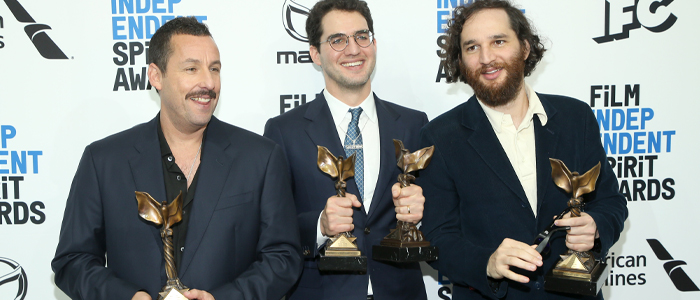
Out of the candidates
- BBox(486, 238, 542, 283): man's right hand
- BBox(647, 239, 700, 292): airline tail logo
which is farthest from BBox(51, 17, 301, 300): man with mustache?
BBox(647, 239, 700, 292): airline tail logo

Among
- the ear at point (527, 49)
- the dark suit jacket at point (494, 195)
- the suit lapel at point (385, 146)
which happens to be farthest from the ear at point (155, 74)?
the ear at point (527, 49)

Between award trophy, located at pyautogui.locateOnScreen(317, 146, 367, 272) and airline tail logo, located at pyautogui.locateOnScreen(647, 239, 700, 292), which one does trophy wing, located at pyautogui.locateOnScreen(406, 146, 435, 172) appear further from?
airline tail logo, located at pyautogui.locateOnScreen(647, 239, 700, 292)

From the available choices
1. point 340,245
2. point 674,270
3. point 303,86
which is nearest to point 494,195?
point 340,245

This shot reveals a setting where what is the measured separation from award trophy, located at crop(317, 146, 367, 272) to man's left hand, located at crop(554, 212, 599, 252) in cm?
84

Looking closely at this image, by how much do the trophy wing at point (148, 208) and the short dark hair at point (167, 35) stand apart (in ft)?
2.19

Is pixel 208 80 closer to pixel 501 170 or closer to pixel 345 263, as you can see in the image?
pixel 345 263

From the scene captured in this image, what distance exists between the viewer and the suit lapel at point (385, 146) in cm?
267

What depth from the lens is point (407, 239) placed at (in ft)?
7.92

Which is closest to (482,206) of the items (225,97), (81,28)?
(225,97)

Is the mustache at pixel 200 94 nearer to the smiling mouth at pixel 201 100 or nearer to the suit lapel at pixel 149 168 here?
the smiling mouth at pixel 201 100

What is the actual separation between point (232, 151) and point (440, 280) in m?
1.96

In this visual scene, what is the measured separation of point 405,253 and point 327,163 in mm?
526

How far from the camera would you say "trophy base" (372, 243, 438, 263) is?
2357mm

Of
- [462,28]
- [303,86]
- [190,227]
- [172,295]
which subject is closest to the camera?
[172,295]
